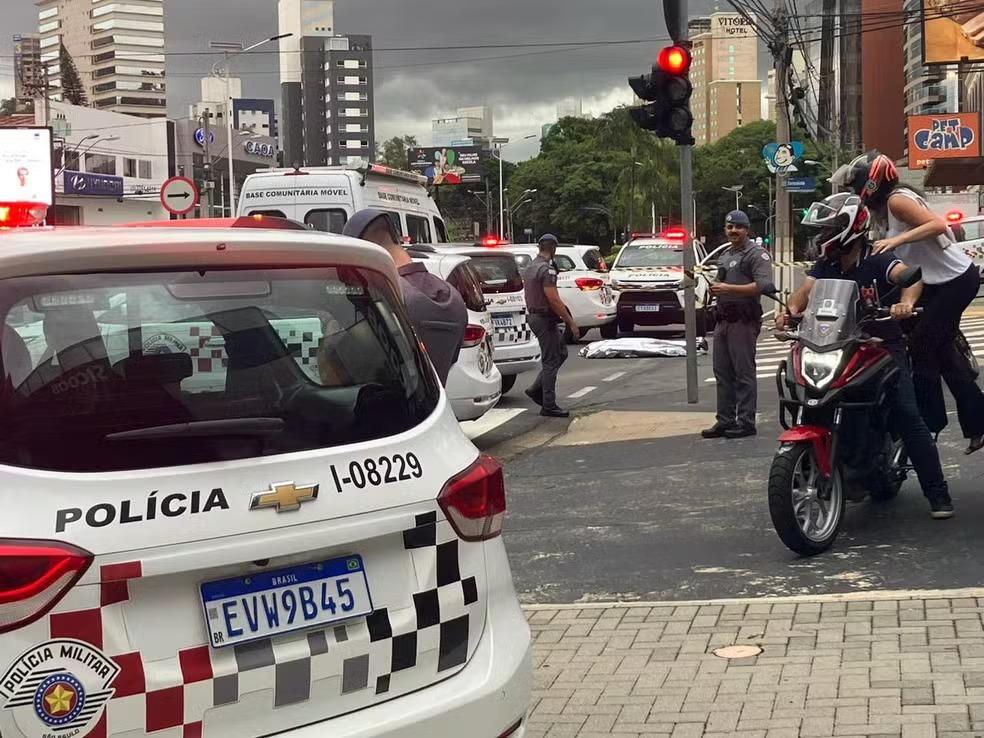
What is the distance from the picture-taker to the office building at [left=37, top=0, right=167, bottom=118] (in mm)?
138625

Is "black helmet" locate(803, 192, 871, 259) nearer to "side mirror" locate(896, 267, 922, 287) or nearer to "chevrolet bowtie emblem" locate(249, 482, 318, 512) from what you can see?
"side mirror" locate(896, 267, 922, 287)

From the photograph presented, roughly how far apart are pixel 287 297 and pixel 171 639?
0.91 m

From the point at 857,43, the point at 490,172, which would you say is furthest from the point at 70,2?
the point at 857,43

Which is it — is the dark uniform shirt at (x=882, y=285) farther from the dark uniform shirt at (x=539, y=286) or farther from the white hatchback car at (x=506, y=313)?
the white hatchback car at (x=506, y=313)

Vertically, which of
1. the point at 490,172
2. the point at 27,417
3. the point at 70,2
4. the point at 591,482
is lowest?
the point at 591,482

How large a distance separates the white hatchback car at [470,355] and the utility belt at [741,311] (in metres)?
2.02

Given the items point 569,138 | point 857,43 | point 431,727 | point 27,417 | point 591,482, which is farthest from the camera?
point 569,138

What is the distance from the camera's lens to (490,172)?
145m

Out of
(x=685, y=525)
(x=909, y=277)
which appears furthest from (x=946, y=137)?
(x=909, y=277)

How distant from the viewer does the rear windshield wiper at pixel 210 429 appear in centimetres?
297

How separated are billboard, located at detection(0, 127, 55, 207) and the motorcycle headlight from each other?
25.8 m

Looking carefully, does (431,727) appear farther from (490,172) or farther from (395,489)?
(490,172)

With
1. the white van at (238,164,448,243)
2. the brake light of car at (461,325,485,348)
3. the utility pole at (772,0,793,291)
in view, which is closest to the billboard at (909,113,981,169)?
the utility pole at (772,0,793,291)

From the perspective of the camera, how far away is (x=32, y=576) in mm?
2723
